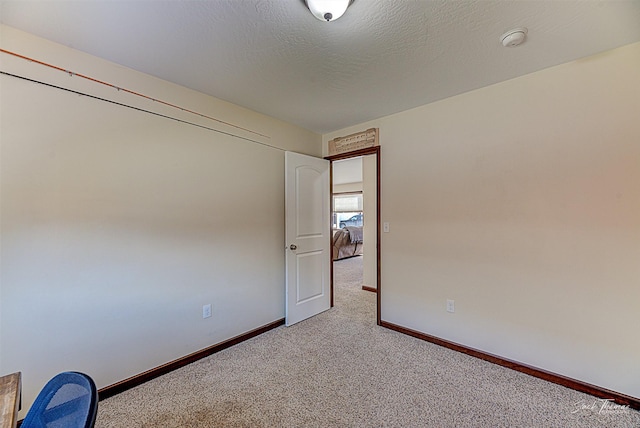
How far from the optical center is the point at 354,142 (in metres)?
3.27

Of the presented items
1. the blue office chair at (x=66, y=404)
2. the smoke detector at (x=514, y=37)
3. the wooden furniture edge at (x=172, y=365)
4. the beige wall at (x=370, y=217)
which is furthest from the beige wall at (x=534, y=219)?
the blue office chair at (x=66, y=404)

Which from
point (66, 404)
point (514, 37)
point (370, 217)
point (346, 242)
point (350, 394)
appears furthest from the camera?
point (346, 242)

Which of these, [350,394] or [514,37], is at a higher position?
[514,37]

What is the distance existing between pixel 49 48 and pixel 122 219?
3.79 feet

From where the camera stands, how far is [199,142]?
236 cm

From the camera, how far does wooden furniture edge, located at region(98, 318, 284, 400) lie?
73.7 inches

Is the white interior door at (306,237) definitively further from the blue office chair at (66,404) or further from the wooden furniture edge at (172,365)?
the blue office chair at (66,404)

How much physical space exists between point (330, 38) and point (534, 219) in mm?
2040

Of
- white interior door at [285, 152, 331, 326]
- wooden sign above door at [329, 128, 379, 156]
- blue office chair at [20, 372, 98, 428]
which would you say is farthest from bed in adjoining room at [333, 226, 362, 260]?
blue office chair at [20, 372, 98, 428]

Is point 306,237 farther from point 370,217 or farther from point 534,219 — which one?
point 534,219

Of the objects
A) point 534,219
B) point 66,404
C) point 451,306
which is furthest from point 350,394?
point 534,219

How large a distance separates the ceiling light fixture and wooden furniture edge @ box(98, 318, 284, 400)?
2.70 m

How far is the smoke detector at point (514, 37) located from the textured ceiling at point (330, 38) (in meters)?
0.04

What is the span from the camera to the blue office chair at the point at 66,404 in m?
0.62
